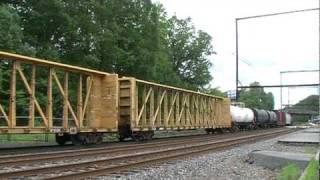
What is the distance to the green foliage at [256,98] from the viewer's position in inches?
4854

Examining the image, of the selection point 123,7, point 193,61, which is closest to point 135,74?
point 123,7

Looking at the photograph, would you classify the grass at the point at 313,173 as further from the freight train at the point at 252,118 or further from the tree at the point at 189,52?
the tree at the point at 189,52

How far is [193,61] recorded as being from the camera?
77.4 m

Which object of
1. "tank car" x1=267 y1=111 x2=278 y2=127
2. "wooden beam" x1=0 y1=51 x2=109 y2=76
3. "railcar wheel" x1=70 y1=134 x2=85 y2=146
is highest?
"wooden beam" x1=0 y1=51 x2=109 y2=76

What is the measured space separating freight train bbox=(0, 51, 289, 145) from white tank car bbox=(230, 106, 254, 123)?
32.2 ft

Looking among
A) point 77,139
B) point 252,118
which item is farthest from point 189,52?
point 77,139

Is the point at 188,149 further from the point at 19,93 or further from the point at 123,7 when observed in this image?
the point at 123,7

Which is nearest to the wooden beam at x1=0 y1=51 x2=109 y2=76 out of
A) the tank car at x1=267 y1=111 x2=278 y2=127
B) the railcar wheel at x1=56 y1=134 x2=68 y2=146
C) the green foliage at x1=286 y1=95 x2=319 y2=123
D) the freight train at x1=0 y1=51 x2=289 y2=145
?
the freight train at x1=0 y1=51 x2=289 y2=145

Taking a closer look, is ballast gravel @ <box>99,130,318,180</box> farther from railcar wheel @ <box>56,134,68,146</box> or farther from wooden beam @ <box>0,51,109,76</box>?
railcar wheel @ <box>56,134,68,146</box>

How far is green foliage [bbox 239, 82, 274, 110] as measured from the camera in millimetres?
123287

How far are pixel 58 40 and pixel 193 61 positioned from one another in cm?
3821

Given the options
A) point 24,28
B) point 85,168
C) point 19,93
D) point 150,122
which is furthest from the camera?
point 24,28

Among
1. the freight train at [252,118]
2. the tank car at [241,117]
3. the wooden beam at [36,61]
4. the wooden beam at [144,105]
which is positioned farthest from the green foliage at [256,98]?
the wooden beam at [36,61]

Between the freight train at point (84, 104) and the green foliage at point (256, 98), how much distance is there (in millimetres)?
85792
